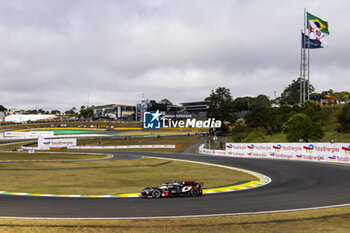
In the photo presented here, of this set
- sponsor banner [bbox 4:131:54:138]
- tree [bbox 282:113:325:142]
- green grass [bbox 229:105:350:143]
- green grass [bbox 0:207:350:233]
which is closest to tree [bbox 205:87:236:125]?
green grass [bbox 229:105:350:143]

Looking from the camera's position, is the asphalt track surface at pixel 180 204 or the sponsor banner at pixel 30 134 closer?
the asphalt track surface at pixel 180 204

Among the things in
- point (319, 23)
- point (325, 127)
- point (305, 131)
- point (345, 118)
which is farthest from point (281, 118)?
point (305, 131)

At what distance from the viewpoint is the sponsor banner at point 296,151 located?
37.1 m

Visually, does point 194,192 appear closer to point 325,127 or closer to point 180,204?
point 180,204

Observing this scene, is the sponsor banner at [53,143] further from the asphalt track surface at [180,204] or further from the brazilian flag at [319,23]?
the brazilian flag at [319,23]

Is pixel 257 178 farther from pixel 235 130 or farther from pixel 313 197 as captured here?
pixel 235 130

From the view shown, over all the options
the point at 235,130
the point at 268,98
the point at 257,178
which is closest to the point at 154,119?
the point at 235,130

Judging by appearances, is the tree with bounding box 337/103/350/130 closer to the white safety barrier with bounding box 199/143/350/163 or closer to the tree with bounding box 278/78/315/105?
the white safety barrier with bounding box 199/143/350/163

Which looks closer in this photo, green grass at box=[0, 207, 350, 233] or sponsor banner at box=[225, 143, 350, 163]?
green grass at box=[0, 207, 350, 233]

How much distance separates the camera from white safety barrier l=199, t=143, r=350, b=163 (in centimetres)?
3706

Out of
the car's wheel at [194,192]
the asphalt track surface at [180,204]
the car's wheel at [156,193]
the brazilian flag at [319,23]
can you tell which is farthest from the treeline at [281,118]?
the car's wheel at [156,193]

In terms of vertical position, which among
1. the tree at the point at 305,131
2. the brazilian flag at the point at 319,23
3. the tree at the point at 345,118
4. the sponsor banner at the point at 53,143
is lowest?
the sponsor banner at the point at 53,143

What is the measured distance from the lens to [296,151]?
42.6 meters

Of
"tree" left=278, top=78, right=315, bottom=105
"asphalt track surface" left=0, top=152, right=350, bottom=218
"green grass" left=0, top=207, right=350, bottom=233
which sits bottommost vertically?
"asphalt track surface" left=0, top=152, right=350, bottom=218
